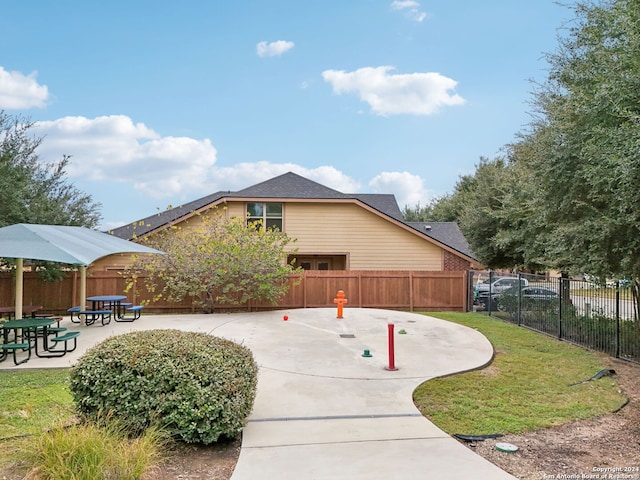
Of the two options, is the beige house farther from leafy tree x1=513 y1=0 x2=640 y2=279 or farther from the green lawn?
the green lawn

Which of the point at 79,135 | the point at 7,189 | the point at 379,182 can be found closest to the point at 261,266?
the point at 7,189

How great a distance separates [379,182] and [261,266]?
22886 mm

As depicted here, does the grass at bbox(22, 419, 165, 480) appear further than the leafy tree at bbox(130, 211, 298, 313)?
No

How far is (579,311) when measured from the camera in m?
10.9

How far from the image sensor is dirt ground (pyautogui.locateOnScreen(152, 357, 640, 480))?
3.76 meters

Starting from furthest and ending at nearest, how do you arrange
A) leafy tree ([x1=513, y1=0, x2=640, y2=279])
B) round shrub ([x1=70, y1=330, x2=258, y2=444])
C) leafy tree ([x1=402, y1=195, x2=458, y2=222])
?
leafy tree ([x1=402, y1=195, x2=458, y2=222]), leafy tree ([x1=513, y1=0, x2=640, y2=279]), round shrub ([x1=70, y1=330, x2=258, y2=444])

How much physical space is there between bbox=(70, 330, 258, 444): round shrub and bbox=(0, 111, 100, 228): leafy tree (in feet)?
32.6

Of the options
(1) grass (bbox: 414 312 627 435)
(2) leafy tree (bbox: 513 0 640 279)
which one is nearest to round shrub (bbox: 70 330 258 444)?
(1) grass (bbox: 414 312 627 435)

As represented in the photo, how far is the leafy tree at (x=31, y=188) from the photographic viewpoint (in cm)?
1207

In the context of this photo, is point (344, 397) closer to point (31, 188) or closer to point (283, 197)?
point (283, 197)

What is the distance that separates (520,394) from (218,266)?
33.6ft

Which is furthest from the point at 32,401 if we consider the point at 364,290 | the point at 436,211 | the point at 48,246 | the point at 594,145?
the point at 436,211

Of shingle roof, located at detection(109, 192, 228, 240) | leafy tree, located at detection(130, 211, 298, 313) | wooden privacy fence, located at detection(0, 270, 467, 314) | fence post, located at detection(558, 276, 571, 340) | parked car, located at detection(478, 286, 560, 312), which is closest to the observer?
fence post, located at detection(558, 276, 571, 340)

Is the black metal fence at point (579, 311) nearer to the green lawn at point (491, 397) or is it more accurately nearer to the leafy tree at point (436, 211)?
the green lawn at point (491, 397)
